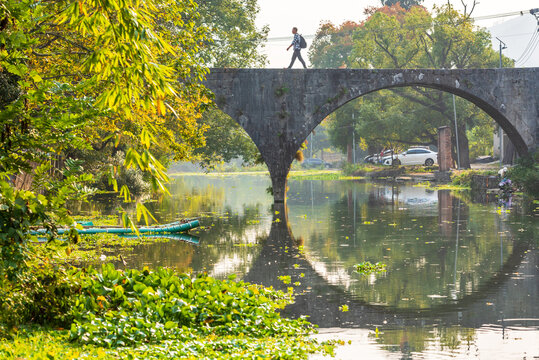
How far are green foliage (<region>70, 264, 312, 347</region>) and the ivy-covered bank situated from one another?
0.03 feet

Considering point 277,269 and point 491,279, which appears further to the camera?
point 277,269

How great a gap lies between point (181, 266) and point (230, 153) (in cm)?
2238

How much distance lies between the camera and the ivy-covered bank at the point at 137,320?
5.93 m

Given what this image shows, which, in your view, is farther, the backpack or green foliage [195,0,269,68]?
green foliage [195,0,269,68]

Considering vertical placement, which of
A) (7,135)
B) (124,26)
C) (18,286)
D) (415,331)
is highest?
(124,26)

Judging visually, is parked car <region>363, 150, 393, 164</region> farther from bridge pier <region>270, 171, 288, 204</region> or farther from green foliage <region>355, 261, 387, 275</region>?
green foliage <region>355, 261, 387, 275</region>

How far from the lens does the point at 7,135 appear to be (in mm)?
6387

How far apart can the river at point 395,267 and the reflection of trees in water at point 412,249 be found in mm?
20

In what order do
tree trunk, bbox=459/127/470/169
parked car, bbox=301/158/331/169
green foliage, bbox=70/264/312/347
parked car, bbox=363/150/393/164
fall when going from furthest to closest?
parked car, bbox=301/158/331/169 < parked car, bbox=363/150/393/164 < tree trunk, bbox=459/127/470/169 < green foliage, bbox=70/264/312/347

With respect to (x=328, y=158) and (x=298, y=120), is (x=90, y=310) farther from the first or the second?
(x=328, y=158)

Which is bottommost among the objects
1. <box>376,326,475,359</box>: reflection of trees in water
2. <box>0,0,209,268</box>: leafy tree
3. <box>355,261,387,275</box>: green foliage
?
<box>376,326,475,359</box>: reflection of trees in water

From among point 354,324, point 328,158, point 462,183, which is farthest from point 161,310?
point 328,158

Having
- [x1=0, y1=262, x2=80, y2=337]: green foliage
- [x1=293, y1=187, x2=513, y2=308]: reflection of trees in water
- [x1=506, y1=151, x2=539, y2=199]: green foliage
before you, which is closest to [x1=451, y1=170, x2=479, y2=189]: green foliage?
[x1=506, y1=151, x2=539, y2=199]: green foliage

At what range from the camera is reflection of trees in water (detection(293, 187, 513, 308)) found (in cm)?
960
